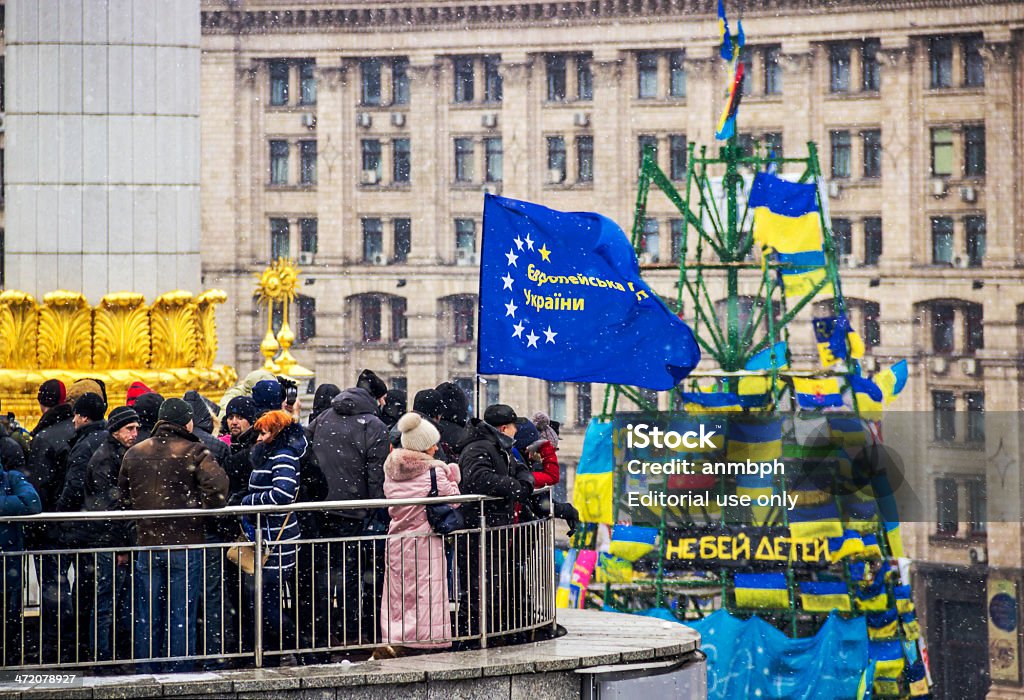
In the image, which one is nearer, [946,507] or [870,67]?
[946,507]

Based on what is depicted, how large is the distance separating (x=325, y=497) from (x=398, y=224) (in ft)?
175

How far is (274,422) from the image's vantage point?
9.96 meters

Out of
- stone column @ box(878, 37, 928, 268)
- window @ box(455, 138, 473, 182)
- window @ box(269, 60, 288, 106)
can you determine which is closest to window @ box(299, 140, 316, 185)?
window @ box(269, 60, 288, 106)

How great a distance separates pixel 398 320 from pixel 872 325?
15.6 metres

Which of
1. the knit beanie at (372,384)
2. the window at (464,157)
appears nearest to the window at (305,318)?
the window at (464,157)

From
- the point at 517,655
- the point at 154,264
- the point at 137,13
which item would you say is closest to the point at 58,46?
the point at 137,13

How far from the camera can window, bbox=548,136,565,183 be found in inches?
2428

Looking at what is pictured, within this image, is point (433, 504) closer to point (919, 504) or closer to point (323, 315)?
point (919, 504)

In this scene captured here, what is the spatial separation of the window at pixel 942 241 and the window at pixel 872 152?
7.99ft

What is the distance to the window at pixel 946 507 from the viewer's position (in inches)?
2148

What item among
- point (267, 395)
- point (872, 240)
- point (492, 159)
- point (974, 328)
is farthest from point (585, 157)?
point (267, 395)

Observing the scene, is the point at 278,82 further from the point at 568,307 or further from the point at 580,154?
Result: the point at 568,307

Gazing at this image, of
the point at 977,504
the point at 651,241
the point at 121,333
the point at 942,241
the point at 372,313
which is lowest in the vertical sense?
the point at 977,504

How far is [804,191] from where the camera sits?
114ft
